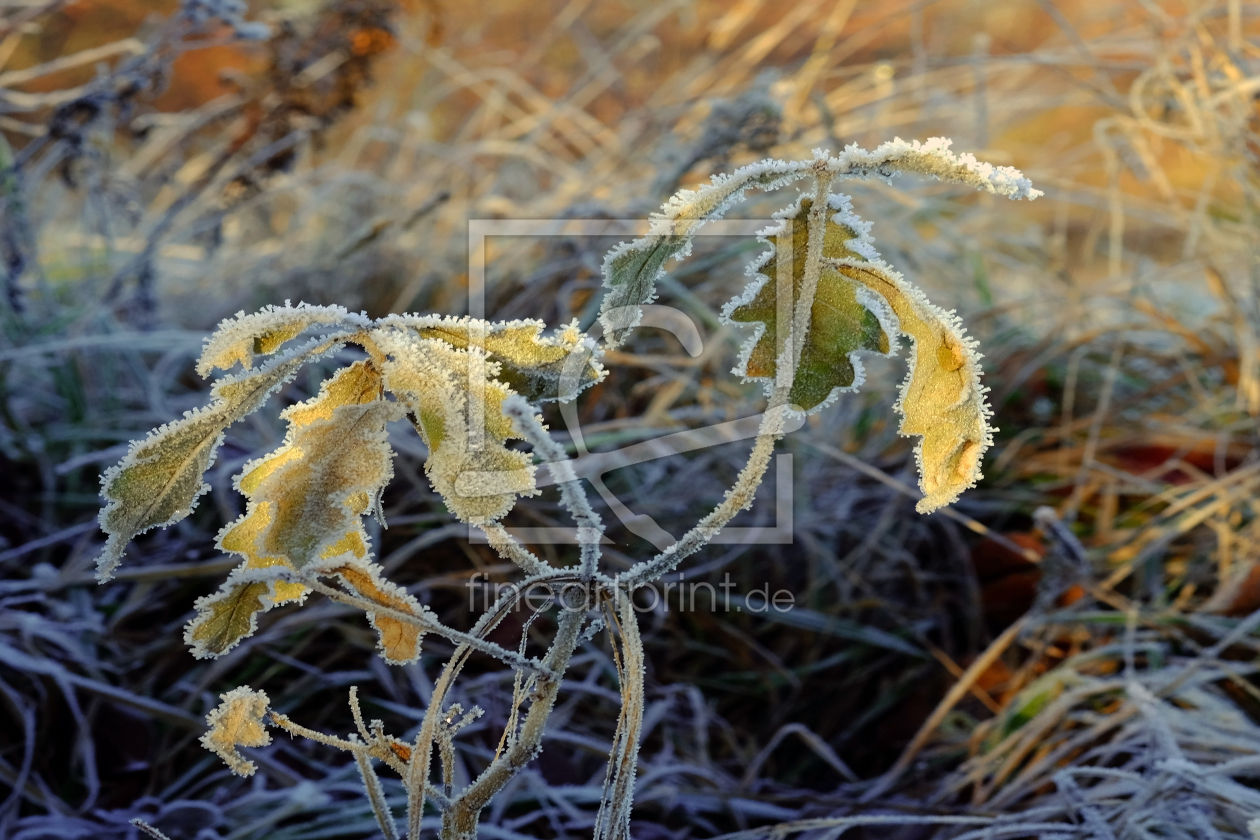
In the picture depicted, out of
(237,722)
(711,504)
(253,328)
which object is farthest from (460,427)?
(711,504)

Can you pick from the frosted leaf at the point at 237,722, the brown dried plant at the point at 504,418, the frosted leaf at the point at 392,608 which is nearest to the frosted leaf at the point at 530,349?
the brown dried plant at the point at 504,418

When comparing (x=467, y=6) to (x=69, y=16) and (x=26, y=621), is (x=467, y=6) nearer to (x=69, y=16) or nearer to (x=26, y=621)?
(x=69, y=16)

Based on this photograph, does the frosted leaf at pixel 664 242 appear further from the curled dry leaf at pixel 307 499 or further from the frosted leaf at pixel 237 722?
the frosted leaf at pixel 237 722

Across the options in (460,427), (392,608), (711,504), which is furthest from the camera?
(711,504)

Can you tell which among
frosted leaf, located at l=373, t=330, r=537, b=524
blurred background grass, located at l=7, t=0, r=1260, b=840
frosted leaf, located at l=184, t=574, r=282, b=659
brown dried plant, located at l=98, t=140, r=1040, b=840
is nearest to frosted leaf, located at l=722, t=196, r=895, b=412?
brown dried plant, located at l=98, t=140, r=1040, b=840

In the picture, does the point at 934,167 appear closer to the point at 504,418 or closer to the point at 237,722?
the point at 504,418

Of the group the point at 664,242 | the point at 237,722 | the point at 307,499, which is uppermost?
the point at 664,242
